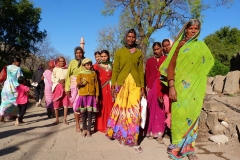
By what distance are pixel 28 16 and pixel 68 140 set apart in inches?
755

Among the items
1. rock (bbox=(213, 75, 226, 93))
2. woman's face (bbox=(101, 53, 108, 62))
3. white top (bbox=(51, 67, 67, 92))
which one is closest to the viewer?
woman's face (bbox=(101, 53, 108, 62))

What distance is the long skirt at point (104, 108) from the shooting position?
5.41 meters

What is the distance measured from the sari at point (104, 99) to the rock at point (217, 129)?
2.19 metres

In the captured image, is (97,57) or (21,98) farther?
(21,98)

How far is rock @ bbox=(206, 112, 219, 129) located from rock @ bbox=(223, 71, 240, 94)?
9.11 feet

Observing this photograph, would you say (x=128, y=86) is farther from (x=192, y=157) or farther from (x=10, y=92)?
(x=10, y=92)

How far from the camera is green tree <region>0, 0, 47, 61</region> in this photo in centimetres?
1991

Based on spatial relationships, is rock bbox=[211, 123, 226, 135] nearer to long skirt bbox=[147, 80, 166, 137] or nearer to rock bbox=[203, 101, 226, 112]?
rock bbox=[203, 101, 226, 112]

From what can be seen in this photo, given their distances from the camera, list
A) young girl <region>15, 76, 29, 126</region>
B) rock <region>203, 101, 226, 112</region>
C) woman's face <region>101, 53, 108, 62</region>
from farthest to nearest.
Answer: young girl <region>15, 76, 29, 126</region>
woman's face <region>101, 53, 108, 62</region>
rock <region>203, 101, 226, 112</region>

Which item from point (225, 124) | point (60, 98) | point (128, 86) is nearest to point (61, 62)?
point (60, 98)

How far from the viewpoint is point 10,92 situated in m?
6.80

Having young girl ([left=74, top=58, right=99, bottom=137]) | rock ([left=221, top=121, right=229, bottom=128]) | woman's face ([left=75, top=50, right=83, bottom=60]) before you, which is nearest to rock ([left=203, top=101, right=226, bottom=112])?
rock ([left=221, top=121, right=229, bottom=128])

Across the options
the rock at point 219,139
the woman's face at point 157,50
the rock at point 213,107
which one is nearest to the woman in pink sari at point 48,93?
the woman's face at point 157,50

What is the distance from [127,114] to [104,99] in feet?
4.07
